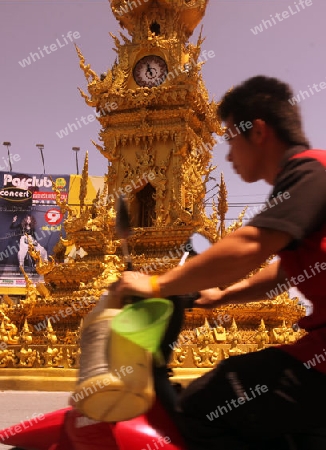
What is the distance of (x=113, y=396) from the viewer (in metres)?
1.69

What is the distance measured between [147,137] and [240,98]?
46.6 feet

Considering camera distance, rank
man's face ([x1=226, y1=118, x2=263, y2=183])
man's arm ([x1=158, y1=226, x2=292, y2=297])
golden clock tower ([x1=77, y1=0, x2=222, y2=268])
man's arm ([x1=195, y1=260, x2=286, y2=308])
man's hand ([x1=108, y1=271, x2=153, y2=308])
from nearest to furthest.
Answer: man's arm ([x1=158, y1=226, x2=292, y2=297]) → man's hand ([x1=108, y1=271, x2=153, y2=308]) → man's face ([x1=226, y1=118, x2=263, y2=183]) → man's arm ([x1=195, y1=260, x2=286, y2=308]) → golden clock tower ([x1=77, y1=0, x2=222, y2=268])

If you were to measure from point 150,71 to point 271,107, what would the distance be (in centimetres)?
1504

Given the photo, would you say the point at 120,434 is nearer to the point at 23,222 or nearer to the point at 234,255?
the point at 234,255

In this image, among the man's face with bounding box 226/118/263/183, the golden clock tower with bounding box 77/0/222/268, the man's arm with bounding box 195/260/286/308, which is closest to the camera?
the man's face with bounding box 226/118/263/183

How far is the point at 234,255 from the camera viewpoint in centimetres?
161

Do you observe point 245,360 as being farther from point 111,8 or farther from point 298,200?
point 111,8

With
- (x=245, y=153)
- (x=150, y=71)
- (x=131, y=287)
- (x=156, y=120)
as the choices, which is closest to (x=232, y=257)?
(x=131, y=287)

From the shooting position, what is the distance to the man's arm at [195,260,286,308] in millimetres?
2289

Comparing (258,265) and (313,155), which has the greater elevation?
(313,155)

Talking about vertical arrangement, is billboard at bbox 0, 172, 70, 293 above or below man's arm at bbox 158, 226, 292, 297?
below

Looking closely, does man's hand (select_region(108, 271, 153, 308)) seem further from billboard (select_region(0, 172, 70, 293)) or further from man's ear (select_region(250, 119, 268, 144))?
billboard (select_region(0, 172, 70, 293))

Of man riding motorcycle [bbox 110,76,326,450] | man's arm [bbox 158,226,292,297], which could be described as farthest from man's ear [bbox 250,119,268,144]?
man's arm [bbox 158,226,292,297]

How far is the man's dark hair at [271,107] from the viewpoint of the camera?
1.84 metres
